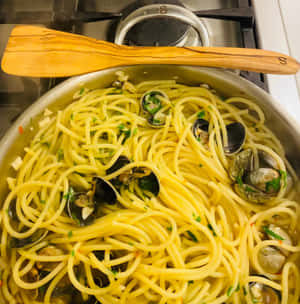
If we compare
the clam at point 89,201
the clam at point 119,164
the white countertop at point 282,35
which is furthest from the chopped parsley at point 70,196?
the white countertop at point 282,35

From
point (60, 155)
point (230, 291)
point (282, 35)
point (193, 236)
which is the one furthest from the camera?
point (282, 35)

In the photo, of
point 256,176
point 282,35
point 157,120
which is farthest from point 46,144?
point 282,35

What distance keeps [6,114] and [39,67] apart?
528 millimetres

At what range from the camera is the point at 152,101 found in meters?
2.38

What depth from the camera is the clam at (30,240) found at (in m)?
1.87

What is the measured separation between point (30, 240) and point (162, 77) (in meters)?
1.42

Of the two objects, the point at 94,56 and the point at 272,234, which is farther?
the point at 94,56

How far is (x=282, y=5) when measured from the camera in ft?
9.78

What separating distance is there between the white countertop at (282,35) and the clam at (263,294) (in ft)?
4.12

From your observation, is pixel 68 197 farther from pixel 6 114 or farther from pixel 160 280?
pixel 6 114

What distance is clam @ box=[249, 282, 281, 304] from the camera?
1.81 m

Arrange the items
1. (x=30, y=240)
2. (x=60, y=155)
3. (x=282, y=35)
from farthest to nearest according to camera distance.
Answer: (x=282, y=35), (x=60, y=155), (x=30, y=240)

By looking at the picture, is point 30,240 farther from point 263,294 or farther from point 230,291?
point 263,294

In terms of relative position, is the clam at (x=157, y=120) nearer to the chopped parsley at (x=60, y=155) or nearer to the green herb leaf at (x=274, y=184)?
the chopped parsley at (x=60, y=155)
